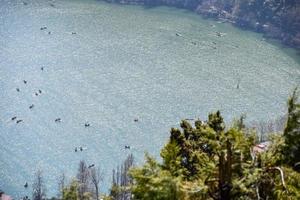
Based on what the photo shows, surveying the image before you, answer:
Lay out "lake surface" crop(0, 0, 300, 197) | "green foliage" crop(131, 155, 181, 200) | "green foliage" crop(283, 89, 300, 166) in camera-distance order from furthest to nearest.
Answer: "lake surface" crop(0, 0, 300, 197) → "green foliage" crop(283, 89, 300, 166) → "green foliage" crop(131, 155, 181, 200)

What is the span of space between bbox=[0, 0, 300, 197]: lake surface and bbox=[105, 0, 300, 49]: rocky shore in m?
6.36

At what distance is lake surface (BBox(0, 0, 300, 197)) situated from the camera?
79.8 metres

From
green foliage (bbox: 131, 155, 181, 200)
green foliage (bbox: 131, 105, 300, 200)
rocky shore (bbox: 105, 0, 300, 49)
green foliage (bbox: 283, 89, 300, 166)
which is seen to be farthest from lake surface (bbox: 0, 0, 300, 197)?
green foliage (bbox: 131, 105, 300, 200)

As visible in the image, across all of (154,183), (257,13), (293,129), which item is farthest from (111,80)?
(154,183)

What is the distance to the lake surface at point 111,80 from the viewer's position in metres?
79.8

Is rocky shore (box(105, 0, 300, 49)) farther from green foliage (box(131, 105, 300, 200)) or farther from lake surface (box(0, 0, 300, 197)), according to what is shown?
green foliage (box(131, 105, 300, 200))

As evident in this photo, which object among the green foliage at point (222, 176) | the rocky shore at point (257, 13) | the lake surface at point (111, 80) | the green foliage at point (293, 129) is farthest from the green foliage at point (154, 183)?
the rocky shore at point (257, 13)

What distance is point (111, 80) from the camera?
106m

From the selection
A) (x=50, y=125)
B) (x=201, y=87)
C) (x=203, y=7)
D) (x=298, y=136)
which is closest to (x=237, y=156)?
(x=298, y=136)

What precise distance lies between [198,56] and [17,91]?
46.5m

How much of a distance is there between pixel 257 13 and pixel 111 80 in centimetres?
7530

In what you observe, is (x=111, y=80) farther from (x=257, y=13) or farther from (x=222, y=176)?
(x=222, y=176)

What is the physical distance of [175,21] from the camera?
154 metres

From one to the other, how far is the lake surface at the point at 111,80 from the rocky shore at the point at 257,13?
6.36 m
